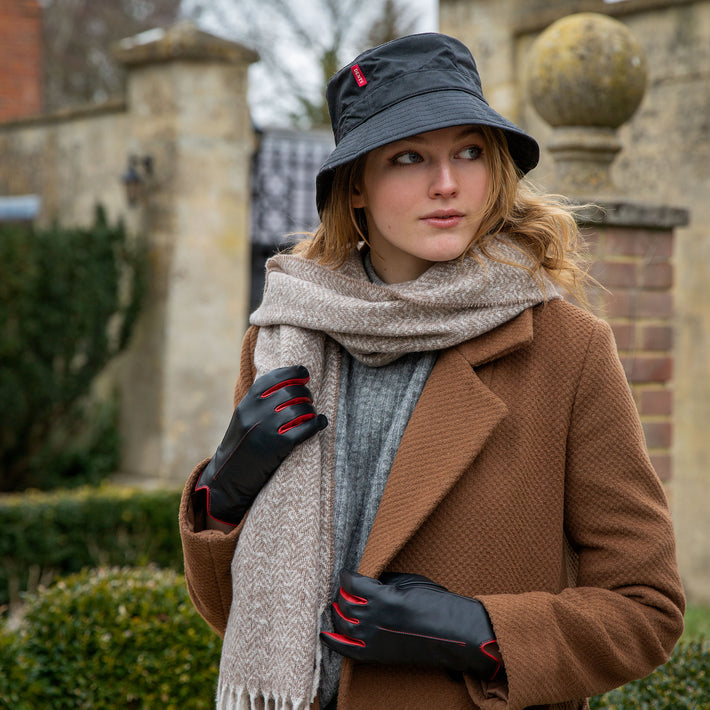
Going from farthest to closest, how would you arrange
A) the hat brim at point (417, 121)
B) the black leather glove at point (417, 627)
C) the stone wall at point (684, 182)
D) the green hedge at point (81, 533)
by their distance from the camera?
the green hedge at point (81, 533), the stone wall at point (684, 182), the hat brim at point (417, 121), the black leather glove at point (417, 627)

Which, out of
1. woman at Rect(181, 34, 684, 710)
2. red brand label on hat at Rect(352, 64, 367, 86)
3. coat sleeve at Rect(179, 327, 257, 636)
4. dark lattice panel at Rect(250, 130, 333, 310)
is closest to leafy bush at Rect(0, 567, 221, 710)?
coat sleeve at Rect(179, 327, 257, 636)

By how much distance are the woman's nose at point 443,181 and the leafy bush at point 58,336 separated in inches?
228

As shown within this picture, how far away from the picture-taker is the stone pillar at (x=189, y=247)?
710 centimetres

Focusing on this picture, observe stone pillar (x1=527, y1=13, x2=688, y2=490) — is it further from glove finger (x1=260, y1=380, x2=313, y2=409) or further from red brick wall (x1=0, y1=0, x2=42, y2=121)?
red brick wall (x1=0, y1=0, x2=42, y2=121)

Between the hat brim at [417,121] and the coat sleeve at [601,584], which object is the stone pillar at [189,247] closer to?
the hat brim at [417,121]

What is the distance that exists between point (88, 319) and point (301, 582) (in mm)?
5822

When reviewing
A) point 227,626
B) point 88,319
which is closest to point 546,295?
point 227,626

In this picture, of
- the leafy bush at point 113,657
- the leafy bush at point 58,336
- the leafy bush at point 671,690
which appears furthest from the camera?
the leafy bush at point 58,336

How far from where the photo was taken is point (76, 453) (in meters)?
7.36

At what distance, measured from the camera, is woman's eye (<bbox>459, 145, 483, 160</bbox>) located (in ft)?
5.72

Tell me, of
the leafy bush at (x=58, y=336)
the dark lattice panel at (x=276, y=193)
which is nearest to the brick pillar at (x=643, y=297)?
the leafy bush at (x=58, y=336)

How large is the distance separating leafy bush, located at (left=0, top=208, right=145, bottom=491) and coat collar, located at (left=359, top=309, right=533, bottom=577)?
19.1ft

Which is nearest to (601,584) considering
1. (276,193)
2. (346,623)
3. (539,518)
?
(539,518)

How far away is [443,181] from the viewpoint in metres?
1.69
